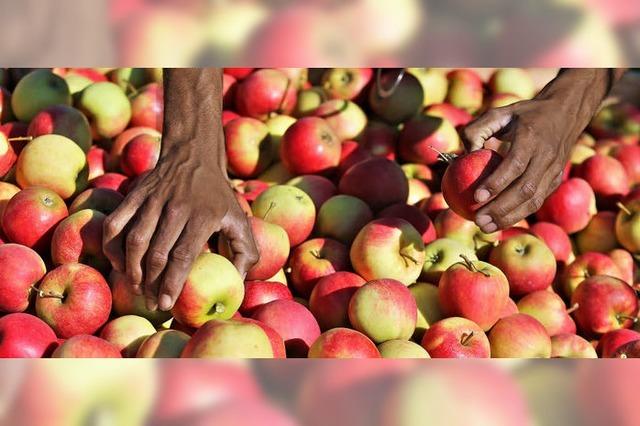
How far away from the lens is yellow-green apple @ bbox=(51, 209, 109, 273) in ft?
7.10

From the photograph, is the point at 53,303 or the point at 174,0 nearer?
the point at 174,0

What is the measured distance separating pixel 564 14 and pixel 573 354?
137 centimetres

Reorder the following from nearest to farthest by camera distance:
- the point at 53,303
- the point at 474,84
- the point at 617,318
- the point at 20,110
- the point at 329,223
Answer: the point at 53,303 < the point at 617,318 < the point at 329,223 < the point at 20,110 < the point at 474,84

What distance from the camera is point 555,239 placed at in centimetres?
277

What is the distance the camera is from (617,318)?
8.05 ft

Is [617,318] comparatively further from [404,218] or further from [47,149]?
[47,149]

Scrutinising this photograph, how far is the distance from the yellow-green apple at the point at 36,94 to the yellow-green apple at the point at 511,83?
6.41 ft

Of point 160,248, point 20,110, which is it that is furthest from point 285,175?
point 160,248

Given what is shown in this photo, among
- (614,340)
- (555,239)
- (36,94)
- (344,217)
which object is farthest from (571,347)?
(36,94)

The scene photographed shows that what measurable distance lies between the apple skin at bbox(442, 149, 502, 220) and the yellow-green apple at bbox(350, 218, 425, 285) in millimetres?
268

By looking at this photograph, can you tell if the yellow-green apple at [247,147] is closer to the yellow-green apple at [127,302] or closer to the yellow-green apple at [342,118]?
the yellow-green apple at [342,118]

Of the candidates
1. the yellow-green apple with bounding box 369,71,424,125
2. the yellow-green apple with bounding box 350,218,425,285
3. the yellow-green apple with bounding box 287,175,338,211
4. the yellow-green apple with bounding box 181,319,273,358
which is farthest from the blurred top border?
the yellow-green apple with bounding box 369,71,424,125

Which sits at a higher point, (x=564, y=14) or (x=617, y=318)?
(x=564, y=14)

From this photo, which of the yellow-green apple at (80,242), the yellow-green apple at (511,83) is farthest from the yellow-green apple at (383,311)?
the yellow-green apple at (511,83)
